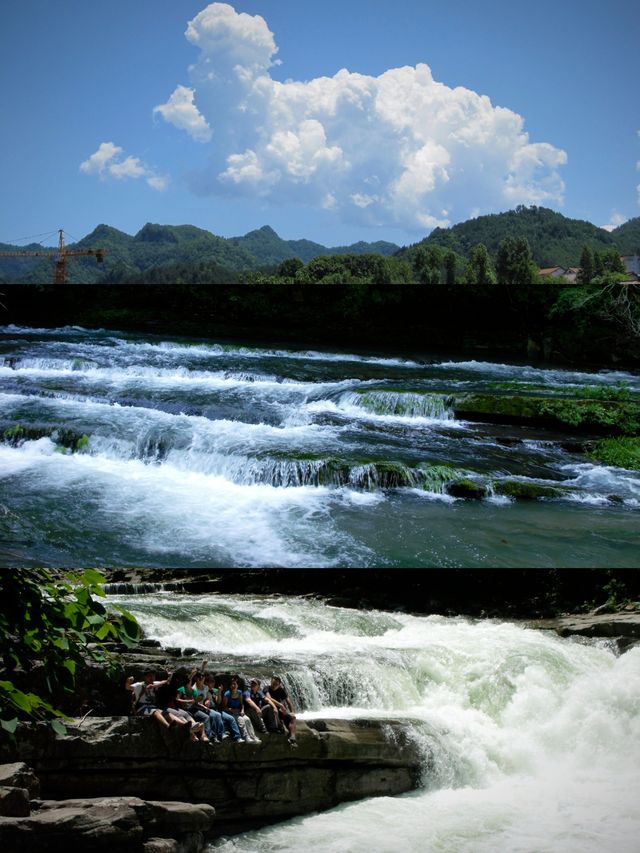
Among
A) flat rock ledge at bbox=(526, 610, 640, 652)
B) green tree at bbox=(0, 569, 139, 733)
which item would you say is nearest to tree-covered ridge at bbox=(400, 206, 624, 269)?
flat rock ledge at bbox=(526, 610, 640, 652)

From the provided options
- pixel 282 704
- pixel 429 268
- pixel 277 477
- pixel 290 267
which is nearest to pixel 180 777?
pixel 282 704

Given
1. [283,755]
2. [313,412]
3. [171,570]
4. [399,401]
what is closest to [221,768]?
[283,755]

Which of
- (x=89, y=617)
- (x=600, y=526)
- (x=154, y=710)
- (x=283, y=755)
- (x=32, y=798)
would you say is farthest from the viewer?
(x=600, y=526)

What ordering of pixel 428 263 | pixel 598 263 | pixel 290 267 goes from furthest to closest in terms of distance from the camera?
pixel 598 263, pixel 290 267, pixel 428 263

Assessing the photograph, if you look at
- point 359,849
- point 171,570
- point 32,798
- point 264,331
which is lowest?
point 359,849

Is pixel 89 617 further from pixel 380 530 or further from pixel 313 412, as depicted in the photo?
pixel 313 412

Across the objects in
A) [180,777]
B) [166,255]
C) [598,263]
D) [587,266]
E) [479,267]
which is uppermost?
[166,255]

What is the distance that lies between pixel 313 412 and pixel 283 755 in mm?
5704

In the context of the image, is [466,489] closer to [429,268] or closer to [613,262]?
[429,268]

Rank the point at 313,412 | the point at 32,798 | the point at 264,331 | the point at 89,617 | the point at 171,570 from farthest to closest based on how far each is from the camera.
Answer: the point at 264,331 → the point at 313,412 → the point at 171,570 → the point at 32,798 → the point at 89,617

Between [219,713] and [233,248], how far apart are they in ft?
223

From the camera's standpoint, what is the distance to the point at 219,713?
5312 mm

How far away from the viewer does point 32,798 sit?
4.80 metres

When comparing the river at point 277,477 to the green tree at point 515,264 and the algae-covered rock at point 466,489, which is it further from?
the green tree at point 515,264
